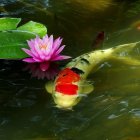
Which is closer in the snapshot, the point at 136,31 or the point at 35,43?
the point at 35,43

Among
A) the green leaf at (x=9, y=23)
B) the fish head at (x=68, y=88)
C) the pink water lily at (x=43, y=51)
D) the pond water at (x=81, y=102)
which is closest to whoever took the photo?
the pond water at (x=81, y=102)

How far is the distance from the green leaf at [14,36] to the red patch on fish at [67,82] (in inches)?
11.1

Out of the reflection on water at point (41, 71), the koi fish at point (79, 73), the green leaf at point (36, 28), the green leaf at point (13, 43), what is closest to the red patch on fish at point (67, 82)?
the koi fish at point (79, 73)

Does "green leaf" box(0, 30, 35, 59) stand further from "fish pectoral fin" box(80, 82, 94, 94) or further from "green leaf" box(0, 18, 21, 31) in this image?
"fish pectoral fin" box(80, 82, 94, 94)

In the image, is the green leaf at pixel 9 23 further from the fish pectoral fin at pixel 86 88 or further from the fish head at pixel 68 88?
the fish pectoral fin at pixel 86 88

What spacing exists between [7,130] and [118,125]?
0.47 metres

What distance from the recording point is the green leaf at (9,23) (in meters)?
2.22

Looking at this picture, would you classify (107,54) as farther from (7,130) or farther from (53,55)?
(7,130)

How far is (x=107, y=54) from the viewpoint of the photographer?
2.27 metres

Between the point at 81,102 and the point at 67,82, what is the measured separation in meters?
0.12

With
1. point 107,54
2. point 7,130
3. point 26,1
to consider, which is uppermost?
point 26,1

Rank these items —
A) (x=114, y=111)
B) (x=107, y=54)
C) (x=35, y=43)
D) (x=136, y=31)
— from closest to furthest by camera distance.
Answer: (x=114, y=111)
(x=35, y=43)
(x=107, y=54)
(x=136, y=31)

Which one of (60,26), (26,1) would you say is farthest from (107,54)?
(26,1)

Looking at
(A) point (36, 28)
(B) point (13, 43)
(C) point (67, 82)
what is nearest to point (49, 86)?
(C) point (67, 82)
